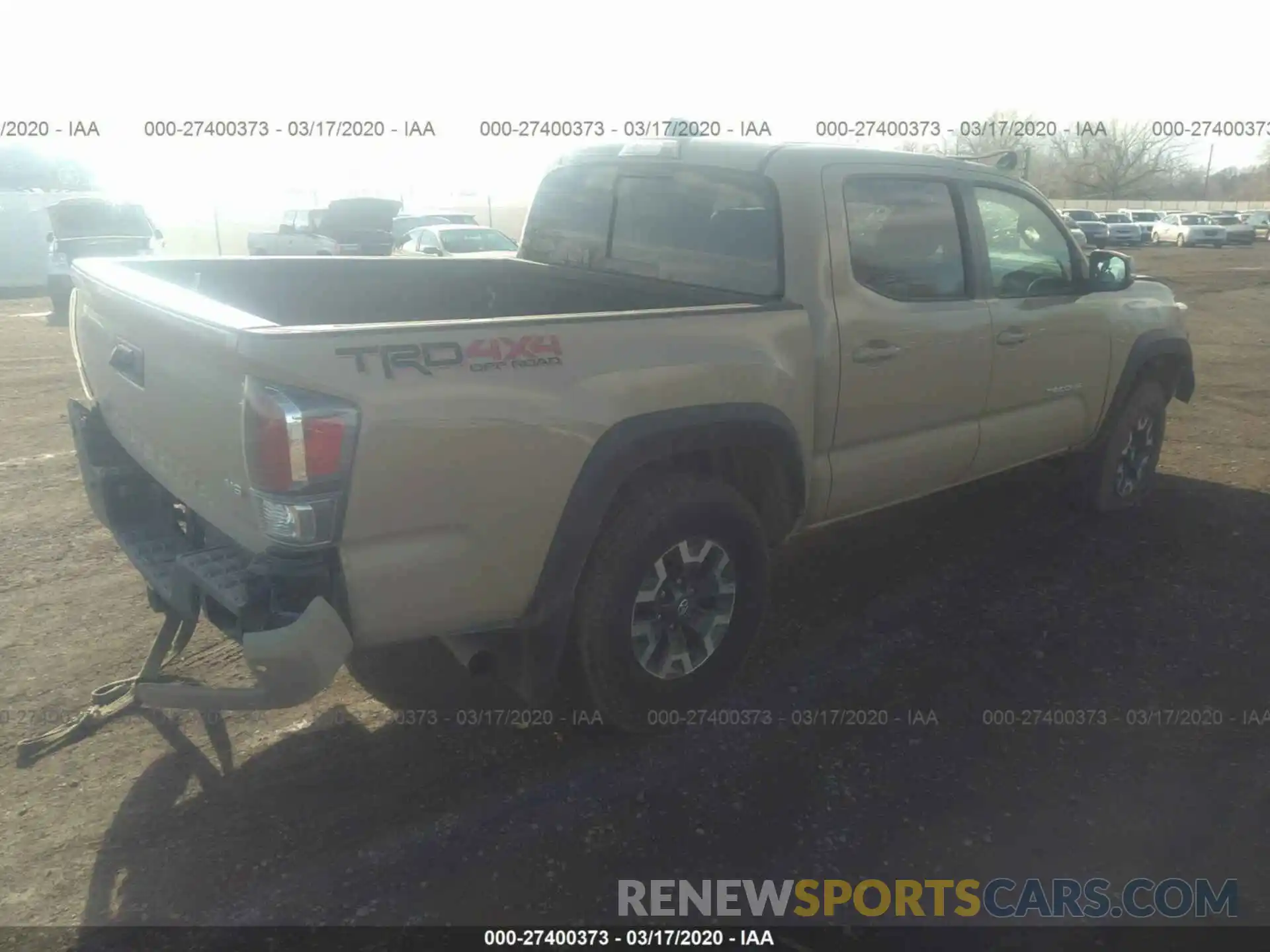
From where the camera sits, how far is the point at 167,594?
9.87 ft

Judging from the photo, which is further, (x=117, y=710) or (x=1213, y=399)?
(x=1213, y=399)

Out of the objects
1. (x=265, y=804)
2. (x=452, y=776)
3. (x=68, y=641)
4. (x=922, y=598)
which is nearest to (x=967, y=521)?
(x=922, y=598)

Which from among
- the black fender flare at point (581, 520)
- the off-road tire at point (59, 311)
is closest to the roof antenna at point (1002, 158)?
the black fender flare at point (581, 520)

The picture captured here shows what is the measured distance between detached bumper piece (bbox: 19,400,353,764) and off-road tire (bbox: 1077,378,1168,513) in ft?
15.0

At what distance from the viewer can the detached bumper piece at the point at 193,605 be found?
8.49 feet

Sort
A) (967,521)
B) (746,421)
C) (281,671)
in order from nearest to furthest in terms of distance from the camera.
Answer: (281,671) < (746,421) < (967,521)

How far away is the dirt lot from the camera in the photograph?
2.83 metres

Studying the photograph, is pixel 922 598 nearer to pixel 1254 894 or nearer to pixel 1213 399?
pixel 1254 894

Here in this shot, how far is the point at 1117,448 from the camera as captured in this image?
5.68 metres

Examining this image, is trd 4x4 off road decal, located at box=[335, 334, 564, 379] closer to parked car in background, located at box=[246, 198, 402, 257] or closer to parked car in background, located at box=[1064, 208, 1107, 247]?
parked car in background, located at box=[246, 198, 402, 257]

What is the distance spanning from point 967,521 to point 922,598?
1.24 metres

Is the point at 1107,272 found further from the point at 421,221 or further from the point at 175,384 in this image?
the point at 421,221

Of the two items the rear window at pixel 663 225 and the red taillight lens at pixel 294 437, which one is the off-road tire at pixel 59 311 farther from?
the red taillight lens at pixel 294 437

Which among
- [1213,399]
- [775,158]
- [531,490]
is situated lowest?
[1213,399]
